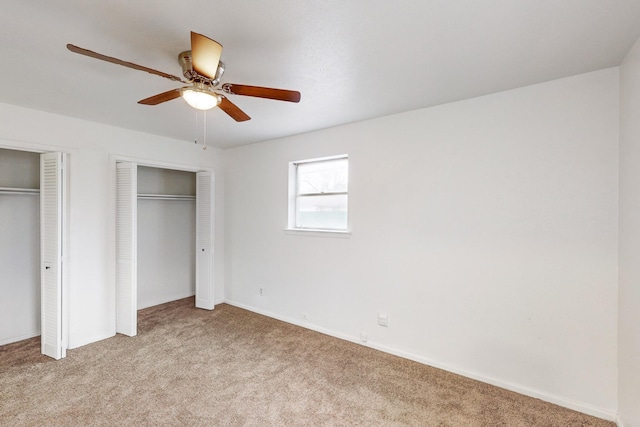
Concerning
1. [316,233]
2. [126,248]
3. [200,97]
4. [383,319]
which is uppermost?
[200,97]

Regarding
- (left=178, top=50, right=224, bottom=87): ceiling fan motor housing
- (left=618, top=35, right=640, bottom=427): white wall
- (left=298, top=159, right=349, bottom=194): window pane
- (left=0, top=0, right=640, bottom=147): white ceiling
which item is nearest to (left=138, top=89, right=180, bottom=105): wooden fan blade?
(left=178, top=50, right=224, bottom=87): ceiling fan motor housing

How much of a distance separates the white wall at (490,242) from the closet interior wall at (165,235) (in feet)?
7.68

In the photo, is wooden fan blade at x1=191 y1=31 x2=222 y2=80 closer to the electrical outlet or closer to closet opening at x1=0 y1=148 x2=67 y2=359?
closet opening at x1=0 y1=148 x2=67 y2=359

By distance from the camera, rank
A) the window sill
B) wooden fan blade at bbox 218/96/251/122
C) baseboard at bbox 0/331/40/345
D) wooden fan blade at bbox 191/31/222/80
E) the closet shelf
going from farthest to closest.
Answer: the closet shelf, the window sill, baseboard at bbox 0/331/40/345, wooden fan blade at bbox 218/96/251/122, wooden fan blade at bbox 191/31/222/80

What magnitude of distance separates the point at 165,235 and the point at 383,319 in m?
3.57

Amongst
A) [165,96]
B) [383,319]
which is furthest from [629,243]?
[165,96]

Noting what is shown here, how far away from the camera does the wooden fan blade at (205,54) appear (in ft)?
4.54

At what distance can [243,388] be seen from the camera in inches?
97.5

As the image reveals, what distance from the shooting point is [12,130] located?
2838 millimetres

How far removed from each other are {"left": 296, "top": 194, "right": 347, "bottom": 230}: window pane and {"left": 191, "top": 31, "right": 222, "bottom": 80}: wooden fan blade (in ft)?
7.42

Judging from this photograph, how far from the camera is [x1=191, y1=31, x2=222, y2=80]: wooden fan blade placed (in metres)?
1.38

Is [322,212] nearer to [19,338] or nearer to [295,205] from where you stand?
[295,205]

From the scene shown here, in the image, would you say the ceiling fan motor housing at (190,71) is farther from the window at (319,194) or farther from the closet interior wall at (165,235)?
the closet interior wall at (165,235)

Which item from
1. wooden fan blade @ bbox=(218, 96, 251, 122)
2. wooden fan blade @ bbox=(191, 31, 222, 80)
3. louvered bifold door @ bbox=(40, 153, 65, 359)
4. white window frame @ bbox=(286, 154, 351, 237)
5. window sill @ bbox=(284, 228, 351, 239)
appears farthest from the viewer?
white window frame @ bbox=(286, 154, 351, 237)
